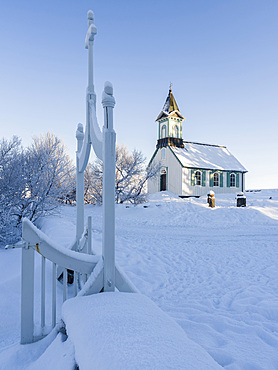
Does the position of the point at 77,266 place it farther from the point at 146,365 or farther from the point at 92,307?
the point at 146,365

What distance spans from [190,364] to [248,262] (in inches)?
210

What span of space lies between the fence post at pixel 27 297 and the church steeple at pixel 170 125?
74.3ft

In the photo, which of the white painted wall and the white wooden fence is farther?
the white painted wall

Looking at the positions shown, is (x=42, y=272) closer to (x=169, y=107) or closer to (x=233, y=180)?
(x=169, y=107)

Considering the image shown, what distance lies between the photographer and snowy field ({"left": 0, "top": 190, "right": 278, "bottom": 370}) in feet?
7.91

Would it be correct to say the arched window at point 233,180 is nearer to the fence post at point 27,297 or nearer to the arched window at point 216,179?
the arched window at point 216,179

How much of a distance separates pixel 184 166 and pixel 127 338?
2164cm

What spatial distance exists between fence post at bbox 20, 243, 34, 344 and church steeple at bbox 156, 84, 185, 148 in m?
22.7

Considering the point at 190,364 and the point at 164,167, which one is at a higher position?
the point at 164,167

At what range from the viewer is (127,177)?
1919 centimetres

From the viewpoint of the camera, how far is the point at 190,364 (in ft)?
4.39

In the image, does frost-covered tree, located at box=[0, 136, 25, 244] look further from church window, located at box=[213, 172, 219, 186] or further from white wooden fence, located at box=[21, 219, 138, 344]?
church window, located at box=[213, 172, 219, 186]

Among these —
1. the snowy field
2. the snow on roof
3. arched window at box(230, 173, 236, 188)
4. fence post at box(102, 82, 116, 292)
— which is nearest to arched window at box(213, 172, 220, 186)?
the snow on roof

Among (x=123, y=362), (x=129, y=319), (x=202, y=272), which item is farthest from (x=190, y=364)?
(x=202, y=272)
